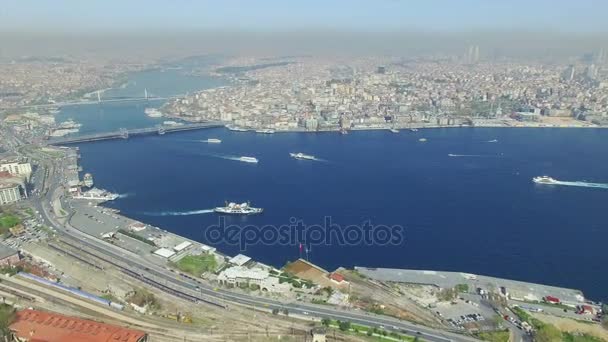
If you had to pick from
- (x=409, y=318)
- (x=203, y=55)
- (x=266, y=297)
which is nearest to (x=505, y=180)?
(x=409, y=318)

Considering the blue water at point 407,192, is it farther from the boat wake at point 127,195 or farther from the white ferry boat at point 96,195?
the white ferry boat at point 96,195

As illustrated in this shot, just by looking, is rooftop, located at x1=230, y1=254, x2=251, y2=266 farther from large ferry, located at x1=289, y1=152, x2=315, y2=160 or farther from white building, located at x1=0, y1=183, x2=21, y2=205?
large ferry, located at x1=289, y1=152, x2=315, y2=160

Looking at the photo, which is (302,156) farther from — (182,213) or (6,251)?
(6,251)

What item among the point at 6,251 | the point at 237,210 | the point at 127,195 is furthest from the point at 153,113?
the point at 6,251

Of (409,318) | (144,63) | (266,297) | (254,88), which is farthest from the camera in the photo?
(144,63)

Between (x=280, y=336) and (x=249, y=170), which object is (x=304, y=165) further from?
(x=280, y=336)
